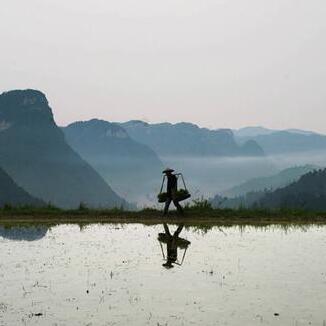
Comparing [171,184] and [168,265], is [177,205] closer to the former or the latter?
[171,184]

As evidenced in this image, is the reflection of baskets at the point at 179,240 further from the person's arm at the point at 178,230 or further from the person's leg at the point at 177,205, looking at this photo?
the person's leg at the point at 177,205

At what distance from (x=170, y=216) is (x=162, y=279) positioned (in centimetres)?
1531

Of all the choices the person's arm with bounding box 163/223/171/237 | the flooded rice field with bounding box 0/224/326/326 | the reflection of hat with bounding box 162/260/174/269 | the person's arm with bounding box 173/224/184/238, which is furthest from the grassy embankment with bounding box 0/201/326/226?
the reflection of hat with bounding box 162/260/174/269

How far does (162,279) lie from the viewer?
1370 cm

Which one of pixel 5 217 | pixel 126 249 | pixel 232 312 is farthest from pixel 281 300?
pixel 5 217

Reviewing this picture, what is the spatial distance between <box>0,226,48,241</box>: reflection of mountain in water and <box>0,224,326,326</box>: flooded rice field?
80 mm

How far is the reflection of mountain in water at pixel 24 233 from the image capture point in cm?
2130

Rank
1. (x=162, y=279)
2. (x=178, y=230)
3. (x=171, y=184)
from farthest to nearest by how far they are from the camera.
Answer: (x=171, y=184), (x=178, y=230), (x=162, y=279)

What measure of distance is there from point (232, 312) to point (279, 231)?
1369 centimetres

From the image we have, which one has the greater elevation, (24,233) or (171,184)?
(171,184)

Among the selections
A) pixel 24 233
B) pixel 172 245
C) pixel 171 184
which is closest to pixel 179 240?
pixel 172 245

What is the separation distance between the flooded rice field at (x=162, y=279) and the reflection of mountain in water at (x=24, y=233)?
0.26 ft

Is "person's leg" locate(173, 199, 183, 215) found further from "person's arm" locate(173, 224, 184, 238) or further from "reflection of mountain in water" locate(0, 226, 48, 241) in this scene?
"reflection of mountain in water" locate(0, 226, 48, 241)

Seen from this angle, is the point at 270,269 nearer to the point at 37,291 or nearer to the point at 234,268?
the point at 234,268
